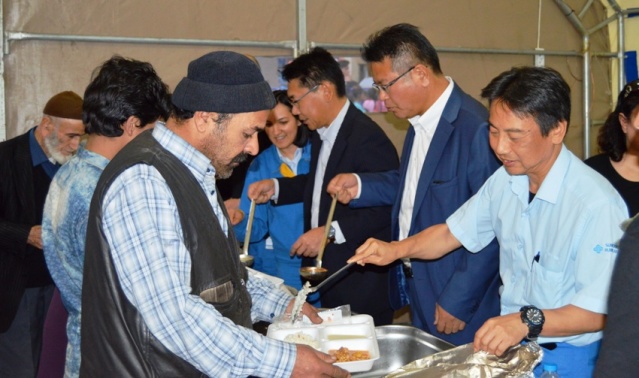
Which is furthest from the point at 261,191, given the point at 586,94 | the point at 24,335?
the point at 586,94

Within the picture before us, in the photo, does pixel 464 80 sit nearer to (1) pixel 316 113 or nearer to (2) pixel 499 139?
(1) pixel 316 113

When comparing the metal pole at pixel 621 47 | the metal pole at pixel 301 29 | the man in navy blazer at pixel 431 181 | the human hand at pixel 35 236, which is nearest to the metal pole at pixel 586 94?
the metal pole at pixel 621 47

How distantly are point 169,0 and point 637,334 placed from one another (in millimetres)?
3619

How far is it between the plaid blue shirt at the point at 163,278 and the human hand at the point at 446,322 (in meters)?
0.93

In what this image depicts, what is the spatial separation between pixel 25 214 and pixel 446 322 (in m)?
1.86

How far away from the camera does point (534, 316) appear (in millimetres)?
1582

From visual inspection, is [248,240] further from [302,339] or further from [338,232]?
[302,339]

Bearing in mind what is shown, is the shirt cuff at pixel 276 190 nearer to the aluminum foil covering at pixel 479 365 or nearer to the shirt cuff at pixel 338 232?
the shirt cuff at pixel 338 232

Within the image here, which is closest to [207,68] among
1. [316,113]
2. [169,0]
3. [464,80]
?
[316,113]

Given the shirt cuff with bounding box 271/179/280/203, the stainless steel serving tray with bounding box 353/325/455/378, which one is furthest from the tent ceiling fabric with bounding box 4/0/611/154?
the stainless steel serving tray with bounding box 353/325/455/378

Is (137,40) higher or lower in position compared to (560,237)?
higher

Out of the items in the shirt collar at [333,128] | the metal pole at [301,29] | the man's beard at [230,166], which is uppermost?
the metal pole at [301,29]

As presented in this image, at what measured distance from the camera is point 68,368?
1.97 metres

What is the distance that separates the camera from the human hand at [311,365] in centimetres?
149
